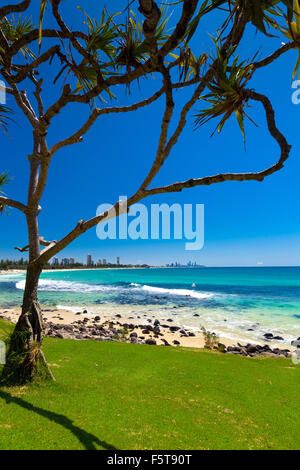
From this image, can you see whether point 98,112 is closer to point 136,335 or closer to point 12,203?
point 12,203

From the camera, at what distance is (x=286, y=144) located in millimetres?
4309

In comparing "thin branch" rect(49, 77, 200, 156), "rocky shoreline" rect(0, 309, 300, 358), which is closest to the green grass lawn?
"thin branch" rect(49, 77, 200, 156)

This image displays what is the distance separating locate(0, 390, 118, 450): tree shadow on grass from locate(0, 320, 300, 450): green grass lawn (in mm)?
15

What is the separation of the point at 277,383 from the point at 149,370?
3491 mm

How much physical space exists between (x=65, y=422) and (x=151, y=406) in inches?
68.0

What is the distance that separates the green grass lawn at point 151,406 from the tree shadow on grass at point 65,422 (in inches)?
0.6

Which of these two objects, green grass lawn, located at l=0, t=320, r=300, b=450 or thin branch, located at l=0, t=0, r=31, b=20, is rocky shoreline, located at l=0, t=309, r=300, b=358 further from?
thin branch, located at l=0, t=0, r=31, b=20


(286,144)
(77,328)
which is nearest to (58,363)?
(286,144)

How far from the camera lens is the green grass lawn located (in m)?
4.00

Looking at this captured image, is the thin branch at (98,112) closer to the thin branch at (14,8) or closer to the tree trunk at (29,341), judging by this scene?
the tree trunk at (29,341)

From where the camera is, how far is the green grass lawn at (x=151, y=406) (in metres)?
4.00

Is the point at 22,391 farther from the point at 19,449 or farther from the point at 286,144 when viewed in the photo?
the point at 286,144

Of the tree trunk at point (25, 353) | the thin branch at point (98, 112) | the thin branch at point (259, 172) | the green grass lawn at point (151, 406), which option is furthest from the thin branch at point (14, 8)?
the green grass lawn at point (151, 406)
